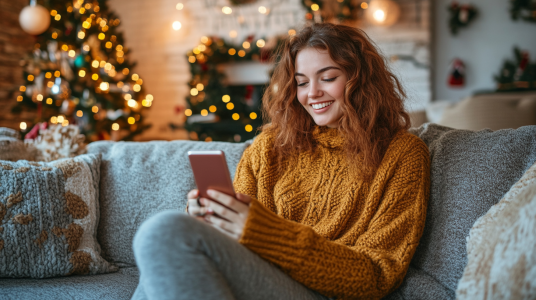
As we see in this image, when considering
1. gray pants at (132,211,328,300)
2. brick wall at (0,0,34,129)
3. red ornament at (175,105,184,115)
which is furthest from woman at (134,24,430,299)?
brick wall at (0,0,34,129)

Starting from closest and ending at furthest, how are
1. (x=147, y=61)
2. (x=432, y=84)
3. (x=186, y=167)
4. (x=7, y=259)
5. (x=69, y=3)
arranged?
(x=7, y=259), (x=186, y=167), (x=69, y=3), (x=432, y=84), (x=147, y=61)

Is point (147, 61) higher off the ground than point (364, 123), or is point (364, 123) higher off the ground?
point (147, 61)

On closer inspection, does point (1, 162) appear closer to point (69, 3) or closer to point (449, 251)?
point (449, 251)

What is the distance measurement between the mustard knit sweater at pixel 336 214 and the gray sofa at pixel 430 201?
0.23 feet

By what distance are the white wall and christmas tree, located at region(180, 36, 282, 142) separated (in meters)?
1.68

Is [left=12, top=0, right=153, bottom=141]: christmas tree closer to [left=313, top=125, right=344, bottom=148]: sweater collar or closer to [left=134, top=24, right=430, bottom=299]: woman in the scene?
[left=134, top=24, right=430, bottom=299]: woman

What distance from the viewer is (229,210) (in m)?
0.88

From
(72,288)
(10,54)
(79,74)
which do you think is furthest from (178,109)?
(72,288)

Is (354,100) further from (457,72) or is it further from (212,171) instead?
(457,72)

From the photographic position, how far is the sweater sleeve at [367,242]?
0.87 metres

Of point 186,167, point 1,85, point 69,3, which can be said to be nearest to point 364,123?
point 186,167

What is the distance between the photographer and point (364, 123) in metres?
1.21

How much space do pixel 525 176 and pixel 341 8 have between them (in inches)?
124

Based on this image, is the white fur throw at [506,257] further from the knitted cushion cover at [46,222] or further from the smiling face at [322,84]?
the knitted cushion cover at [46,222]
